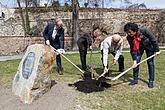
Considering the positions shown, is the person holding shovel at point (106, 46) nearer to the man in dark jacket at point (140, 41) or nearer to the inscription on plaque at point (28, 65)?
the man in dark jacket at point (140, 41)

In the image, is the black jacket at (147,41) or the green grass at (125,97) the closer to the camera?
the green grass at (125,97)

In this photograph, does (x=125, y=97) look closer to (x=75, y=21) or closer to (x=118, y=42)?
(x=118, y=42)

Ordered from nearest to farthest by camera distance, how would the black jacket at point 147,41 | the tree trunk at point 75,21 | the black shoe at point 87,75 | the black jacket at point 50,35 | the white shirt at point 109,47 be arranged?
the black jacket at point 147,41, the white shirt at point 109,47, the black shoe at point 87,75, the black jacket at point 50,35, the tree trunk at point 75,21

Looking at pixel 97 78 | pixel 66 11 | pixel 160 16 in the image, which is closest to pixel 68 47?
pixel 66 11

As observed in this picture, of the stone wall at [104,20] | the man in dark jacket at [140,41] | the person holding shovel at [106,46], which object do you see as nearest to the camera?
the man in dark jacket at [140,41]

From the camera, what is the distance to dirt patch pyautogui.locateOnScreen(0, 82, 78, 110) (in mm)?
8031

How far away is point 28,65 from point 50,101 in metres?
1.14

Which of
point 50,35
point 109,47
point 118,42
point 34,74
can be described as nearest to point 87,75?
point 109,47

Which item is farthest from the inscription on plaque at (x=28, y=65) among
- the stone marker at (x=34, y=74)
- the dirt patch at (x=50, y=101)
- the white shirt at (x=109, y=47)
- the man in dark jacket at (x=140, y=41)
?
the man in dark jacket at (x=140, y=41)

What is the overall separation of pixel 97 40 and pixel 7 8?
89.9 ft

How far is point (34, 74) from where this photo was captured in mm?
8555

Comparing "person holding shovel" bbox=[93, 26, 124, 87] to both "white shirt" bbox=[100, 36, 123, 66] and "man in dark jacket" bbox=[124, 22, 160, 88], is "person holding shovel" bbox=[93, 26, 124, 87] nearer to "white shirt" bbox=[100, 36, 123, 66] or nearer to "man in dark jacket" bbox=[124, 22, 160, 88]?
"white shirt" bbox=[100, 36, 123, 66]

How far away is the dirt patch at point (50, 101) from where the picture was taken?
803cm

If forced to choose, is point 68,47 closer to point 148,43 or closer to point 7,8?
point 7,8
